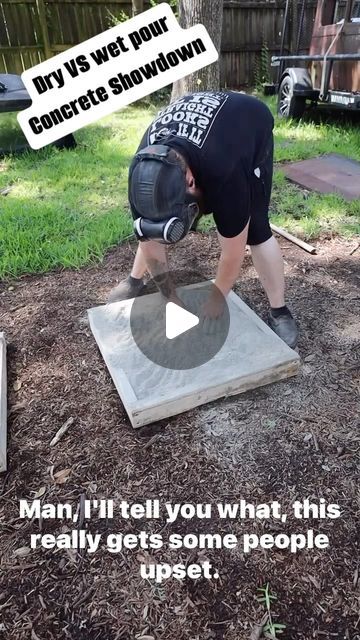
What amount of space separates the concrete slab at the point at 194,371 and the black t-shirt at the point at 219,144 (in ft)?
1.84

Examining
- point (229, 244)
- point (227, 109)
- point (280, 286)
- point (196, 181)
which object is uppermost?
point (227, 109)

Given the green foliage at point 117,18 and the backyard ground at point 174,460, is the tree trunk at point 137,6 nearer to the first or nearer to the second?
the green foliage at point 117,18

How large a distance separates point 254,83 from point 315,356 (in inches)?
317

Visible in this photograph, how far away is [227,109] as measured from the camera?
1.60 m

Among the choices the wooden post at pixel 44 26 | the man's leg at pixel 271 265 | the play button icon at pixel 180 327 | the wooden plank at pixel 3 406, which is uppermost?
the wooden post at pixel 44 26

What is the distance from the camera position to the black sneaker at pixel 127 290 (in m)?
2.39

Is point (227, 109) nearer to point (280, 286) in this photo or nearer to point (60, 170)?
point (280, 286)

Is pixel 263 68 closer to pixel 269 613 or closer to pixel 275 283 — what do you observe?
pixel 275 283

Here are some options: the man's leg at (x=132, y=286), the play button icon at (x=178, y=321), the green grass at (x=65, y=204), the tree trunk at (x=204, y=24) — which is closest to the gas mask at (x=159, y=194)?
the play button icon at (x=178, y=321)

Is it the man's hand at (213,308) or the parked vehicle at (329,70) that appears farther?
the parked vehicle at (329,70)

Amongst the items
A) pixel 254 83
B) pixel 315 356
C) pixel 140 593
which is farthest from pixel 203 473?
pixel 254 83

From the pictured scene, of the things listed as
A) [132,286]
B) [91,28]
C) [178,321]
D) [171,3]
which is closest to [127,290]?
[132,286]

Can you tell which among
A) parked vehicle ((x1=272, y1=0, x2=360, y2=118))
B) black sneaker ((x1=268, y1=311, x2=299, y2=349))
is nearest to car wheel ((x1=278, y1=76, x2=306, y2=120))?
parked vehicle ((x1=272, y1=0, x2=360, y2=118))

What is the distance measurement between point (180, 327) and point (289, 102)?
14.8 ft
